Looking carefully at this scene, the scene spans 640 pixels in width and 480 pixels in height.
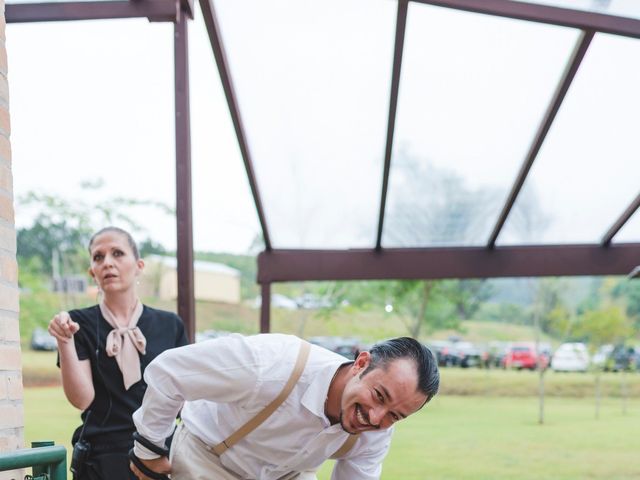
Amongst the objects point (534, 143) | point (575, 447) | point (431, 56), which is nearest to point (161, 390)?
point (431, 56)

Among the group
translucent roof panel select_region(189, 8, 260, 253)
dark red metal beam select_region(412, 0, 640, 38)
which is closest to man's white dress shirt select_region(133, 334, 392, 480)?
dark red metal beam select_region(412, 0, 640, 38)

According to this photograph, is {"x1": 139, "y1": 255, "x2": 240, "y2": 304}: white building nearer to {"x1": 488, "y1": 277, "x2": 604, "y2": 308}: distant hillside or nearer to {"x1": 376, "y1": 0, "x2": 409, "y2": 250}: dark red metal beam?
{"x1": 488, "y1": 277, "x2": 604, "y2": 308}: distant hillside

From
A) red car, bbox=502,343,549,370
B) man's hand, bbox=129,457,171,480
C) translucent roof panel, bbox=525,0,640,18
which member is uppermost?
translucent roof panel, bbox=525,0,640,18

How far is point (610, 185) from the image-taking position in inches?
184

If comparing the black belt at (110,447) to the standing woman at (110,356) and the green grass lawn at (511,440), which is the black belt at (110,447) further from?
the green grass lawn at (511,440)

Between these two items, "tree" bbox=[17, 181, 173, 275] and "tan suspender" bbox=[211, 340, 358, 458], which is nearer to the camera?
"tan suspender" bbox=[211, 340, 358, 458]

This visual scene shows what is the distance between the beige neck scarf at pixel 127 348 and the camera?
2.63 metres

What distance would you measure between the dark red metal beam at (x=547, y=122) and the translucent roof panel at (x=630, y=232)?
1.87ft

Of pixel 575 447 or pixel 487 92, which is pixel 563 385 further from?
pixel 487 92

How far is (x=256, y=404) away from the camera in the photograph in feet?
6.89

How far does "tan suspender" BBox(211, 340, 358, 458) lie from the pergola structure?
1742 mm

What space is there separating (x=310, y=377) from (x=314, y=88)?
2507 millimetres

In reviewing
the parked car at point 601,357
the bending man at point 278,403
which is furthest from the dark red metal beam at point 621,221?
the parked car at point 601,357

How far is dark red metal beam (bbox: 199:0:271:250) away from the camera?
3867 millimetres
